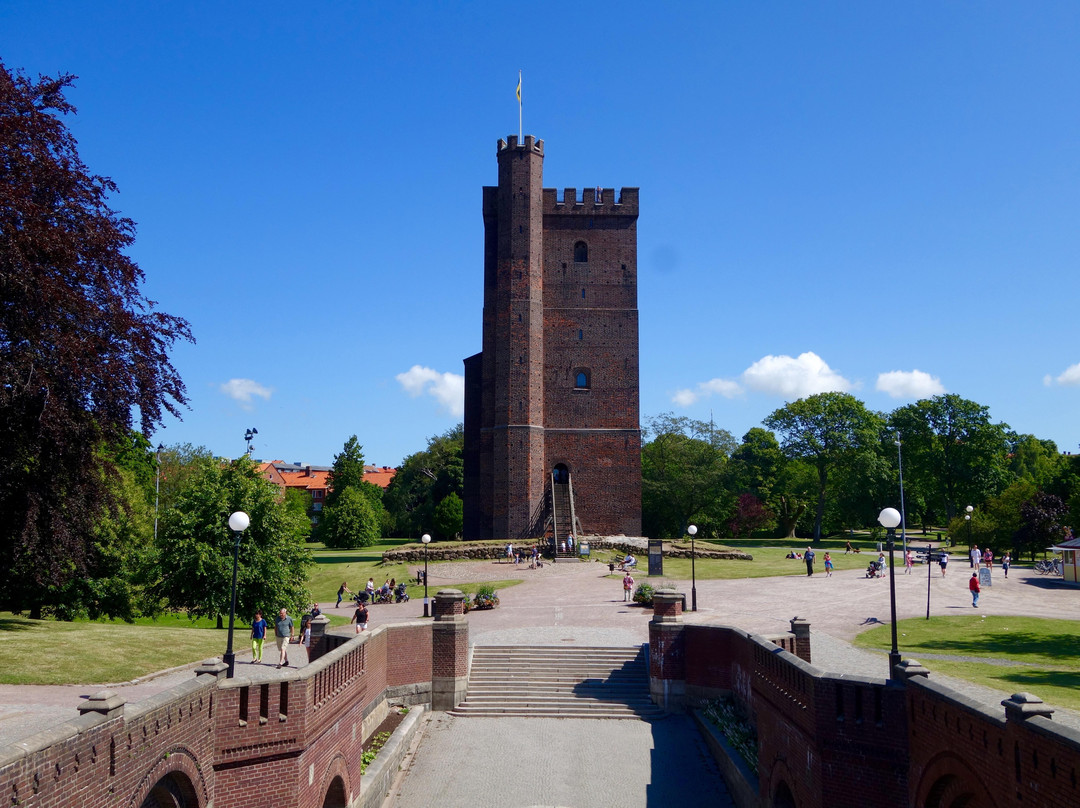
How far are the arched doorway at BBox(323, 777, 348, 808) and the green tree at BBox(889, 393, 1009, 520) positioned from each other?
53601 mm

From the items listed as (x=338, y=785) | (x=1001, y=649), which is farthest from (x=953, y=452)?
(x=338, y=785)

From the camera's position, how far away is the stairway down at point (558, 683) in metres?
20.3

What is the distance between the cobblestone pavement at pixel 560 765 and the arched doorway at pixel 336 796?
1.88 meters

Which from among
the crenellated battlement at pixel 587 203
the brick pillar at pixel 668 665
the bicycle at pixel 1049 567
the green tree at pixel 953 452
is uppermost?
the crenellated battlement at pixel 587 203

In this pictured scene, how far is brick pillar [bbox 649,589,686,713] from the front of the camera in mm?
20156

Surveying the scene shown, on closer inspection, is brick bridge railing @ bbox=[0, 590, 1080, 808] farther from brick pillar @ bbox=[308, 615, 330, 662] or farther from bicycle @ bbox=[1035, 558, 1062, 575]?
bicycle @ bbox=[1035, 558, 1062, 575]

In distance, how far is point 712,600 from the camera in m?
28.5

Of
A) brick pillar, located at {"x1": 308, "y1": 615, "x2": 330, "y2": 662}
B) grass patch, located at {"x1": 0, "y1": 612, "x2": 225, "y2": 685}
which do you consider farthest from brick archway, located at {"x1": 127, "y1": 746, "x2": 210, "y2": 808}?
brick pillar, located at {"x1": 308, "y1": 615, "x2": 330, "y2": 662}

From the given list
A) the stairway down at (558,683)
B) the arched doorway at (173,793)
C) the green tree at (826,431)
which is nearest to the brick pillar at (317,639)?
the stairway down at (558,683)

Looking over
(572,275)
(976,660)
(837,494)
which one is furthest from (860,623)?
(837,494)

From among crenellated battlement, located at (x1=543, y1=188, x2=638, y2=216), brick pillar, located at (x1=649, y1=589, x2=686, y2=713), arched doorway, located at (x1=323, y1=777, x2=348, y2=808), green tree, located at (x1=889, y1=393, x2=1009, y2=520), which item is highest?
crenellated battlement, located at (x1=543, y1=188, x2=638, y2=216)

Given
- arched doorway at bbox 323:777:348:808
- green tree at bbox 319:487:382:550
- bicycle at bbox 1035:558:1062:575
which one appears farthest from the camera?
green tree at bbox 319:487:382:550

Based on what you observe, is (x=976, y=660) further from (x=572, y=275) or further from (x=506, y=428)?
(x=572, y=275)

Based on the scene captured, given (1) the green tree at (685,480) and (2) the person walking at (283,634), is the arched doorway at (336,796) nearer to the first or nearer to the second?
(2) the person walking at (283,634)
